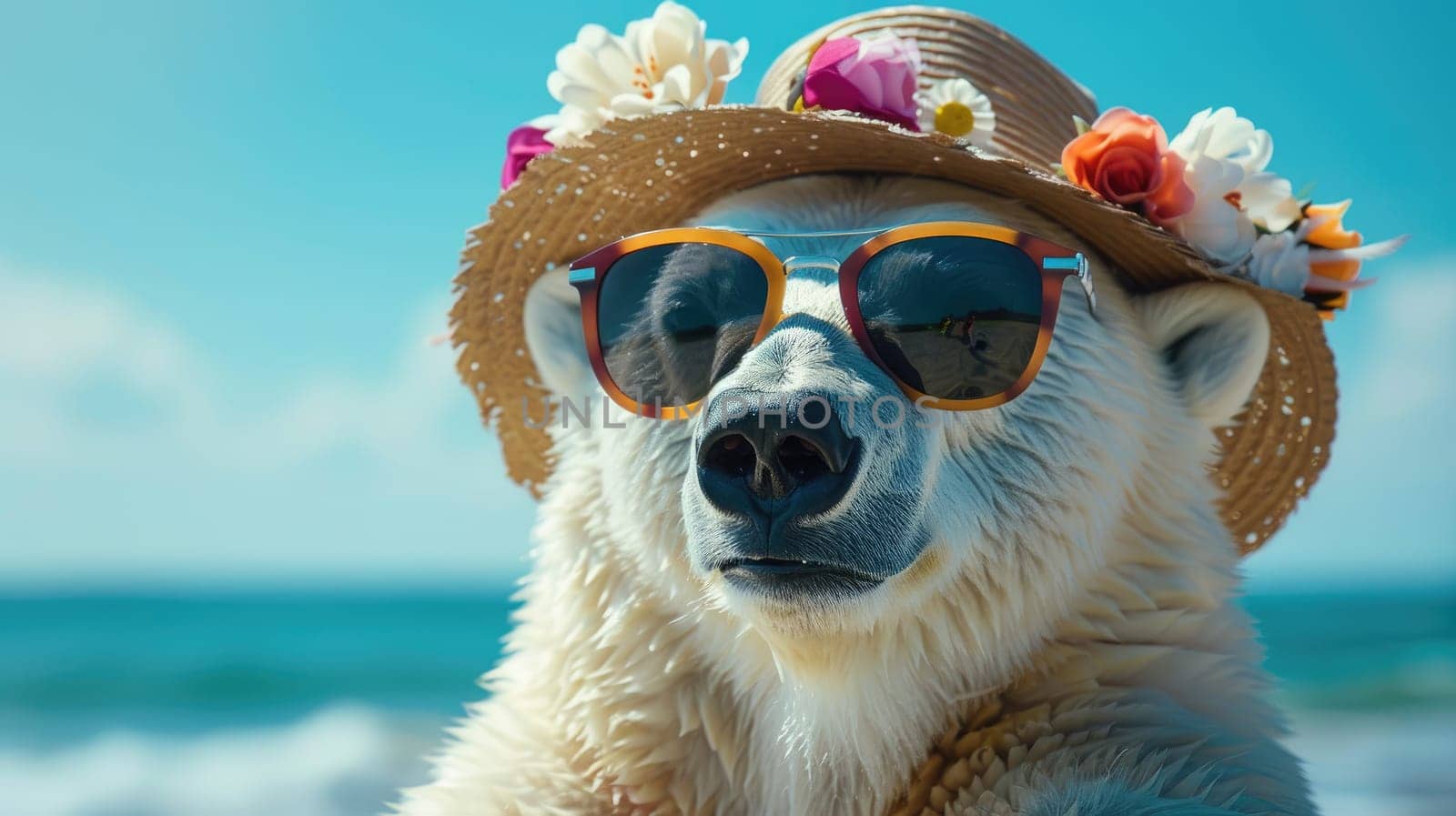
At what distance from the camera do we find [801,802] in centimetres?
186

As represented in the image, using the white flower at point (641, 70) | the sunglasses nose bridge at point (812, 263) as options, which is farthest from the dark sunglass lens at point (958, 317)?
the white flower at point (641, 70)

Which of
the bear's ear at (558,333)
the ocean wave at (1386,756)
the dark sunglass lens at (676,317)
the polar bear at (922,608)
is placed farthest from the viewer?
the ocean wave at (1386,756)

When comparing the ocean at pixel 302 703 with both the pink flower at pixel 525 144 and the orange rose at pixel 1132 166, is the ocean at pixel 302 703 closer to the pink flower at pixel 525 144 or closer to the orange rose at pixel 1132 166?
the orange rose at pixel 1132 166

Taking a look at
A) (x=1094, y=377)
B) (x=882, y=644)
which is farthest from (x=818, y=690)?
(x=1094, y=377)

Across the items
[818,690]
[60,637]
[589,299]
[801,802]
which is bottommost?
[801,802]

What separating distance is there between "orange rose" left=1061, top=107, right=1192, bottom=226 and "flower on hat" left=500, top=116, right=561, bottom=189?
3.59 ft

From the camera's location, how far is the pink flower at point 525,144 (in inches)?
96.3

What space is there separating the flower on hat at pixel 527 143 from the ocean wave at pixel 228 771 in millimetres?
7507

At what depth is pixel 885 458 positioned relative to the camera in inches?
65.1

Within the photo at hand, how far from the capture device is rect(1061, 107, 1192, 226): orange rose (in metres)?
1.95

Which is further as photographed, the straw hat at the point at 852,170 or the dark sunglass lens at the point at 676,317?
the straw hat at the point at 852,170

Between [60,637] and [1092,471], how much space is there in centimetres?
2291

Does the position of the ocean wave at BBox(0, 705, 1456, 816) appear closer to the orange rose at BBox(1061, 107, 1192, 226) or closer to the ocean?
the ocean

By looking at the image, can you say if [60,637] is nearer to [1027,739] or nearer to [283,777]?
[283,777]
